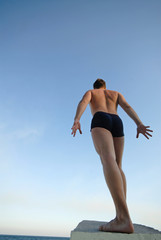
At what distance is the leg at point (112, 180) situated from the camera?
2.28 meters

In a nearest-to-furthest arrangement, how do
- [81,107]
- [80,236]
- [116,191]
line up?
[80,236]
[116,191]
[81,107]

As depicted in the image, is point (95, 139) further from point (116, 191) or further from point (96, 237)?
point (96, 237)

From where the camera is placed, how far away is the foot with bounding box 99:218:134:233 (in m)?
2.21

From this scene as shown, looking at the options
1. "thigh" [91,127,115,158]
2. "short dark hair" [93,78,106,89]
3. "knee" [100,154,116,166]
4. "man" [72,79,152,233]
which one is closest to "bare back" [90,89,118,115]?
"man" [72,79,152,233]

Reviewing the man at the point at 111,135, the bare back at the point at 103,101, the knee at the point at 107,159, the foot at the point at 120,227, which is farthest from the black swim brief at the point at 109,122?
the foot at the point at 120,227

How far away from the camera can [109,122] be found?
305cm

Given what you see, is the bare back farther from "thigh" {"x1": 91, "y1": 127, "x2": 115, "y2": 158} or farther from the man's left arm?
"thigh" {"x1": 91, "y1": 127, "x2": 115, "y2": 158}

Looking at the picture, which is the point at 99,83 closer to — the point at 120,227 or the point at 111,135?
the point at 111,135

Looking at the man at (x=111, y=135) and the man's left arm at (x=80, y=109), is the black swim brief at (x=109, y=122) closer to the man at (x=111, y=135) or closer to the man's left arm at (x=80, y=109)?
the man at (x=111, y=135)

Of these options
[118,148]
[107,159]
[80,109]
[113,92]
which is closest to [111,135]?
[118,148]

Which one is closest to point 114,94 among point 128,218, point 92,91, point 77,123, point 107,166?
point 92,91

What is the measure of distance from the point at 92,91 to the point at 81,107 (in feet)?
1.64

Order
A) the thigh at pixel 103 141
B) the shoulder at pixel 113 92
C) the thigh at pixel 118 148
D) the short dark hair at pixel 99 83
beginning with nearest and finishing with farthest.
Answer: the thigh at pixel 103 141 < the thigh at pixel 118 148 < the shoulder at pixel 113 92 < the short dark hair at pixel 99 83

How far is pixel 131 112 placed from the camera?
11.7 feet
